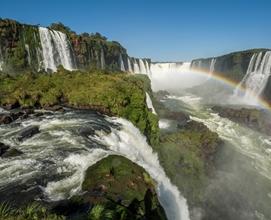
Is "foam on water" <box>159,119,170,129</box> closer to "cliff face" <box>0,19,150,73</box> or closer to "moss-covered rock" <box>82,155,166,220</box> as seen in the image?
"cliff face" <box>0,19,150,73</box>

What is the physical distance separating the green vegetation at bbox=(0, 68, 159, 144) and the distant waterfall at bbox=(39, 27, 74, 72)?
568 inches

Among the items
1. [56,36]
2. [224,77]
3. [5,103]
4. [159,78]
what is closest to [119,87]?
[5,103]

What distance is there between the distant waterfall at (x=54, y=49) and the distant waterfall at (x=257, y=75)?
28108mm

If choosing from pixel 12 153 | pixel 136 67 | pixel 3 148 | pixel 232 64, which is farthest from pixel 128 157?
pixel 136 67

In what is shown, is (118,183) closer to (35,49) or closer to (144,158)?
(144,158)

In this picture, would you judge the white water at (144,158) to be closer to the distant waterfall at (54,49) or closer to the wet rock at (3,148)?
the wet rock at (3,148)

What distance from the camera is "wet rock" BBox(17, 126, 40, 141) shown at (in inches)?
564

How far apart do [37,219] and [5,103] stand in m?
15.6

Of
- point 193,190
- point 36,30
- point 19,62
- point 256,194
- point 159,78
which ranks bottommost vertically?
point 159,78

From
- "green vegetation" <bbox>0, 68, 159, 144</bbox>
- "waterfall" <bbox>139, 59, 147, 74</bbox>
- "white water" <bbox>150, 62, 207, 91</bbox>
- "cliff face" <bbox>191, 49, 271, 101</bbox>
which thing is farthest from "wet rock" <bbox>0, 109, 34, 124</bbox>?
"white water" <bbox>150, 62, 207, 91</bbox>

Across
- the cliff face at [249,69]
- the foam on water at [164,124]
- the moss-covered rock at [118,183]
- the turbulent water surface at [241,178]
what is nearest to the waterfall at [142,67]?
the cliff face at [249,69]

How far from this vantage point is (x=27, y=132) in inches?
583

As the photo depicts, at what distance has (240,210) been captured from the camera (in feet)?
61.1

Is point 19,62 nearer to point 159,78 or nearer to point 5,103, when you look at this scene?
point 5,103
